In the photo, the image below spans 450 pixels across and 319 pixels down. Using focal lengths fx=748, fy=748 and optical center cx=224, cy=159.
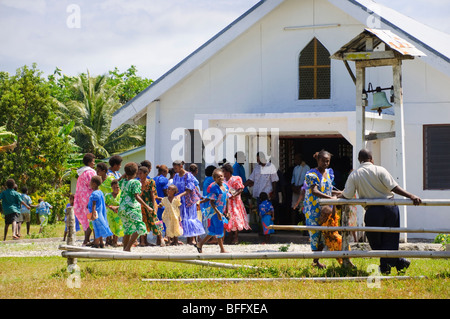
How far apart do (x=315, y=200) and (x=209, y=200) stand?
260 cm

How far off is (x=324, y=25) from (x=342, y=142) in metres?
4.56

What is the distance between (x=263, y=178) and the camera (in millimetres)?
15516

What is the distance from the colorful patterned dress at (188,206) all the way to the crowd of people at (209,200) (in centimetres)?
2

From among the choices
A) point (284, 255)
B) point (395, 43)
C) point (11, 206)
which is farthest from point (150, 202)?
point (284, 255)

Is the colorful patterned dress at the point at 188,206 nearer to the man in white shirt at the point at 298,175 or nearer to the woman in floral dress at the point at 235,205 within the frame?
the woman in floral dress at the point at 235,205

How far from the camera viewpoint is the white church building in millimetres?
15117

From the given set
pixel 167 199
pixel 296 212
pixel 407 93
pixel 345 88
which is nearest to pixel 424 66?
pixel 407 93

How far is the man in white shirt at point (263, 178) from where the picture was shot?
15.5 metres

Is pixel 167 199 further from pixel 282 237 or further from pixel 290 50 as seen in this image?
pixel 290 50

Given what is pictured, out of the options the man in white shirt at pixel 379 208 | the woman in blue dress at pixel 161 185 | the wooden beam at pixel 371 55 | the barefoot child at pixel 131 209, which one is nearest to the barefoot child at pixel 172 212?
the woman in blue dress at pixel 161 185

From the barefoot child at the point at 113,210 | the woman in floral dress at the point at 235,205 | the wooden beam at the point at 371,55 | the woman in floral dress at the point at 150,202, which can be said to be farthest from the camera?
the woman in floral dress at the point at 235,205

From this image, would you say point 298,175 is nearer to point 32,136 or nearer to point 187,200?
point 187,200

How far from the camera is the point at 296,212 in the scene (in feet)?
56.8

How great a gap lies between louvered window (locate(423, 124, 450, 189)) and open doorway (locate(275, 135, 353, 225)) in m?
2.15
